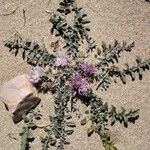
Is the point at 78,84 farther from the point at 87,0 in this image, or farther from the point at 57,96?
the point at 87,0

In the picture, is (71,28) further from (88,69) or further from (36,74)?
(36,74)

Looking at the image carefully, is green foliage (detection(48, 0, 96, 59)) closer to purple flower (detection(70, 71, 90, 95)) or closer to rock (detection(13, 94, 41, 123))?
purple flower (detection(70, 71, 90, 95))

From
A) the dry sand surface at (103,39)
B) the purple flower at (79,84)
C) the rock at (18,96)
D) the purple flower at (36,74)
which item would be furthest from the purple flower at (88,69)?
the rock at (18,96)

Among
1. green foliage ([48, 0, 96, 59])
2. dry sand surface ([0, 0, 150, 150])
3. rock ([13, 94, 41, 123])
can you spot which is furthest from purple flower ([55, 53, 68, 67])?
rock ([13, 94, 41, 123])

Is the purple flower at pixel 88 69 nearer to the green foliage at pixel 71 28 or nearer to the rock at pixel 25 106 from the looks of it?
the green foliage at pixel 71 28

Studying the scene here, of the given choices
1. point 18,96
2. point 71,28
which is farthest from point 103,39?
point 18,96

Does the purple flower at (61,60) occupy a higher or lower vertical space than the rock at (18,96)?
higher
